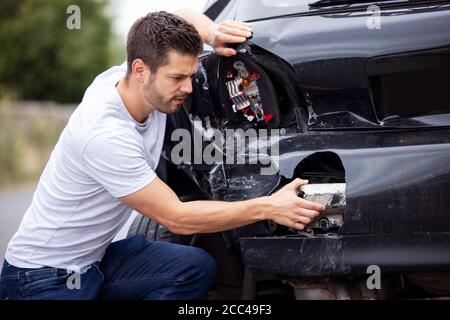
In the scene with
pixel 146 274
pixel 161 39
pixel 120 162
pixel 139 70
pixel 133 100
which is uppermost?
pixel 161 39

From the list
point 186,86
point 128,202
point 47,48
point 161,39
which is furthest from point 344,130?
point 47,48

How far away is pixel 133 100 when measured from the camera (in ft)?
10.9

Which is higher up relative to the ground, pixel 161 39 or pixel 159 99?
pixel 161 39

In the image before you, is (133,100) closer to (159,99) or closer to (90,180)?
(159,99)

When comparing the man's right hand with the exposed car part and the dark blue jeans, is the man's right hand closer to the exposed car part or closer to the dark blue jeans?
the exposed car part

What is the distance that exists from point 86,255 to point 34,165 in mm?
11882

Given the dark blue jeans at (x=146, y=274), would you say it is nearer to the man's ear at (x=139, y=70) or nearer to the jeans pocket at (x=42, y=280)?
the jeans pocket at (x=42, y=280)

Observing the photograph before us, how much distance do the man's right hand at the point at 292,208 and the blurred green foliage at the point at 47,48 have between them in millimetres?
18768

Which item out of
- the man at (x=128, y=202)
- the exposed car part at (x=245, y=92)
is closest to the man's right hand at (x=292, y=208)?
the man at (x=128, y=202)

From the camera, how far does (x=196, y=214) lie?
318 centimetres

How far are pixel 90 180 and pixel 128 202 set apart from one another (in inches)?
9.2

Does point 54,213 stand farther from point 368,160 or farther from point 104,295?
point 368,160

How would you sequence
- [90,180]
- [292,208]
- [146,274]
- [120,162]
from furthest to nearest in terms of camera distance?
1. [146,274]
2. [90,180]
3. [120,162]
4. [292,208]

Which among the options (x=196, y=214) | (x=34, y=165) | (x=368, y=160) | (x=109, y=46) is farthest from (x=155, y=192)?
(x=109, y=46)
